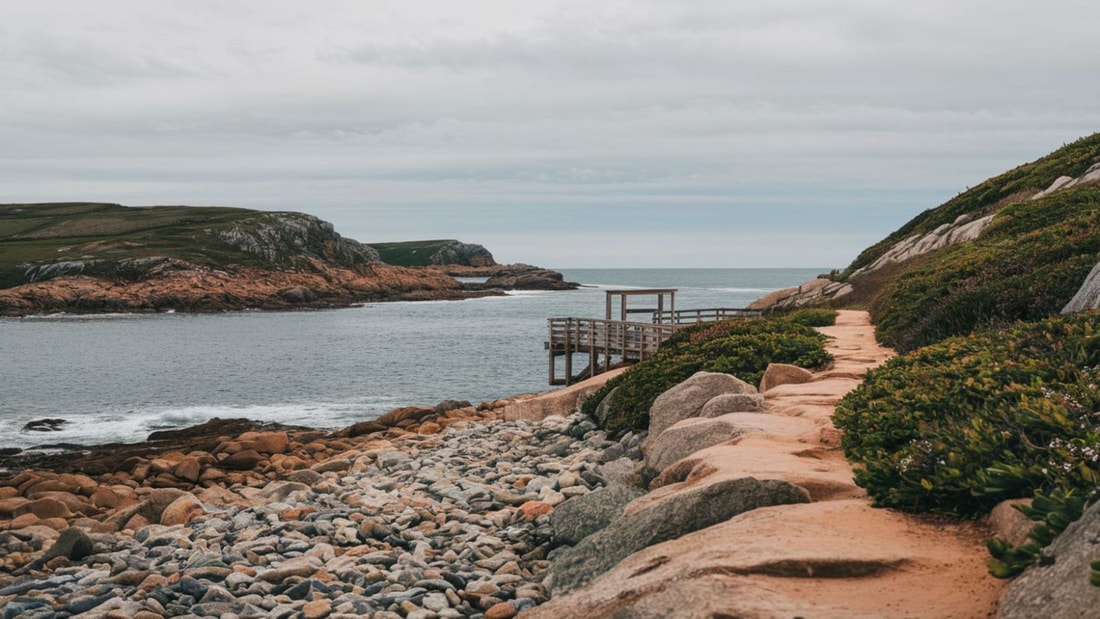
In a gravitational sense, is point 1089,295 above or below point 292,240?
below

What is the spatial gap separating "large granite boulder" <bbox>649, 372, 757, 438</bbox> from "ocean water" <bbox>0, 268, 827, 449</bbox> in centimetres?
2096

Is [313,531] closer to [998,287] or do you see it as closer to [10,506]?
[10,506]

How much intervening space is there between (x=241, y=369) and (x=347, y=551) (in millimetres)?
42452

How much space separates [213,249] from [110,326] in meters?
43.2

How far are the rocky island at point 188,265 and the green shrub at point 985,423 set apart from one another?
340 ft

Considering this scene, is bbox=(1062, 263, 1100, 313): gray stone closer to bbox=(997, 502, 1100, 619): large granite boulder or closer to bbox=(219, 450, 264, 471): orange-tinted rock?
bbox=(997, 502, 1100, 619): large granite boulder

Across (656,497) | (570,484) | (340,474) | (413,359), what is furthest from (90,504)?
(413,359)

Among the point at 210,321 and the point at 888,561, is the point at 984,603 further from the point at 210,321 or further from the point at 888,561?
the point at 210,321

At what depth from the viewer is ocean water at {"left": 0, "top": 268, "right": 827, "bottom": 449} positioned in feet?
117

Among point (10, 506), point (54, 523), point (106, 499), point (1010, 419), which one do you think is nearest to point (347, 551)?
point (54, 523)

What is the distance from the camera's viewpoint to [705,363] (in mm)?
18328

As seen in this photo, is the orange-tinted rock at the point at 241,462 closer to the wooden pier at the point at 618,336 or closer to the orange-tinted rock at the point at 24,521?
the orange-tinted rock at the point at 24,521

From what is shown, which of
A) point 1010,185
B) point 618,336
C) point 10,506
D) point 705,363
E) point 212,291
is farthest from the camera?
point 212,291

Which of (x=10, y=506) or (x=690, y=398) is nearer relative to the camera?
(x=690, y=398)
